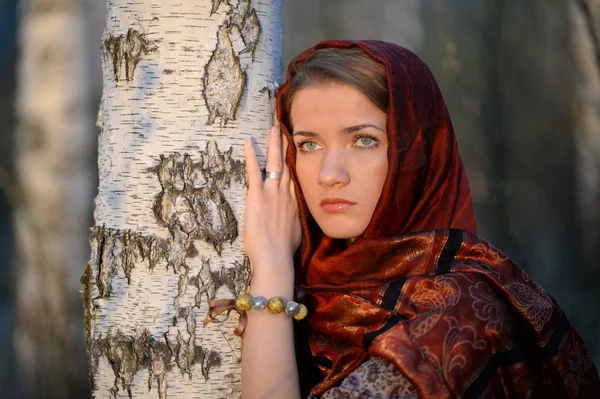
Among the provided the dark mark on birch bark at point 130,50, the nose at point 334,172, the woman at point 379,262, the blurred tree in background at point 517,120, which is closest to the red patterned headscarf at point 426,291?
the woman at point 379,262

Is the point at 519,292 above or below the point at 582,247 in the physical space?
above

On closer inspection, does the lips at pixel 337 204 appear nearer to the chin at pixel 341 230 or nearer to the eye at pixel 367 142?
the chin at pixel 341 230

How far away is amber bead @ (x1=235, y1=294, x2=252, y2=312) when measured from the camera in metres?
1.98

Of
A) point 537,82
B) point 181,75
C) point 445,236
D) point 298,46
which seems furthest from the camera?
point 298,46

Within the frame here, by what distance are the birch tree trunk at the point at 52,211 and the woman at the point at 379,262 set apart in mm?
3125

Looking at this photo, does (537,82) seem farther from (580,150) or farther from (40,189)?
(40,189)

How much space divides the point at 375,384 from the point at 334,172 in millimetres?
642

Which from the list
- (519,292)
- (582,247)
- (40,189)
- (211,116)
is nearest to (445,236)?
(519,292)

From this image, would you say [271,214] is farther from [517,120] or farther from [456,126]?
[456,126]

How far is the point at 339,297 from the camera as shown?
2.19m

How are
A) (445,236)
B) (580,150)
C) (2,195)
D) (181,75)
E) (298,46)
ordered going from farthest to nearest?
1. (298,46)
2. (2,195)
3. (580,150)
4. (445,236)
5. (181,75)

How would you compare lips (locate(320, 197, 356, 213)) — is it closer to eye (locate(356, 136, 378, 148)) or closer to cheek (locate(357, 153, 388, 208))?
cheek (locate(357, 153, 388, 208))

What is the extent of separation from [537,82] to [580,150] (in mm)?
3688

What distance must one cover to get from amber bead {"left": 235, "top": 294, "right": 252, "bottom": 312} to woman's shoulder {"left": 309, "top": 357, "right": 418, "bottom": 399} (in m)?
0.32
